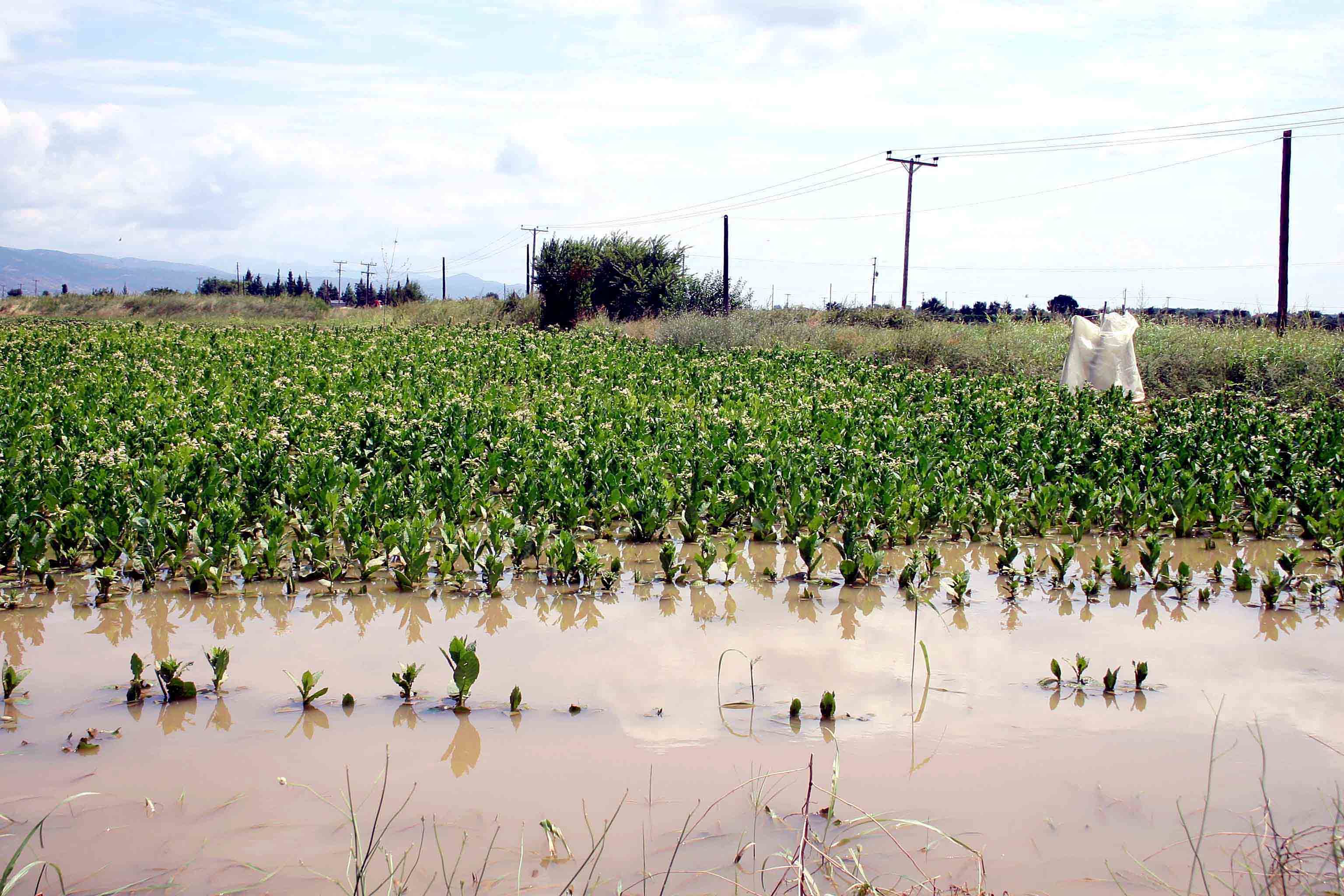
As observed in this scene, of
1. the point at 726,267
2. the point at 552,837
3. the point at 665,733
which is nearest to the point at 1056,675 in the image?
the point at 665,733

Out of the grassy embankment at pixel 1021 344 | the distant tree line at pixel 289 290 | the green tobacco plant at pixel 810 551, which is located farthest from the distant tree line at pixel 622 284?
the green tobacco plant at pixel 810 551

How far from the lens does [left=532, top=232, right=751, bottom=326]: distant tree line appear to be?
150ft

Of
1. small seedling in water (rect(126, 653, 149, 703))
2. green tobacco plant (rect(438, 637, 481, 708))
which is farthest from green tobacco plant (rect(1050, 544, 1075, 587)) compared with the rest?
small seedling in water (rect(126, 653, 149, 703))

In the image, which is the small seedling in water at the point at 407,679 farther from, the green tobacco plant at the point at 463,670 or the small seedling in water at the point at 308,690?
the small seedling in water at the point at 308,690

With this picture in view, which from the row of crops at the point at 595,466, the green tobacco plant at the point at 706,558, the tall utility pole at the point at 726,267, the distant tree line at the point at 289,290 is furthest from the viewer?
the distant tree line at the point at 289,290

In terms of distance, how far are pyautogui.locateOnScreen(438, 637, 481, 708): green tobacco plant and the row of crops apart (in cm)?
201

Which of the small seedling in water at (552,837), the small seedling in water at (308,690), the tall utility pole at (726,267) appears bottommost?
the small seedling in water at (552,837)

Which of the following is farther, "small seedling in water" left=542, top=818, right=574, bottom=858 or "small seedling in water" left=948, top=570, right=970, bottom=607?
"small seedling in water" left=948, top=570, right=970, bottom=607

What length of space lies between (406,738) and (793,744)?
5.49 feet

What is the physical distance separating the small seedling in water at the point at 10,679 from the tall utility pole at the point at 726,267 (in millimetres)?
34830

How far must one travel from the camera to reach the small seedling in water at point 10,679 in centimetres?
472

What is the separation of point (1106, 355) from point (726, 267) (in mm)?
23528

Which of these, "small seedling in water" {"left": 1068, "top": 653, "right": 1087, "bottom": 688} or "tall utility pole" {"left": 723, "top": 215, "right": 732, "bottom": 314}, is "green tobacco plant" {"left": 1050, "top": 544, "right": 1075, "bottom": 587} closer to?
"small seedling in water" {"left": 1068, "top": 653, "right": 1087, "bottom": 688}

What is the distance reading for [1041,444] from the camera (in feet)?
38.0
